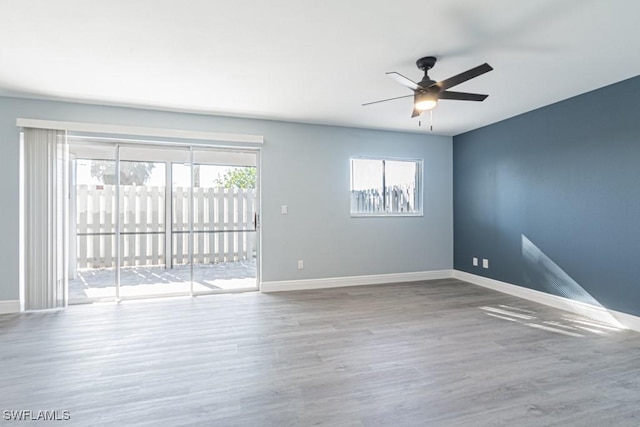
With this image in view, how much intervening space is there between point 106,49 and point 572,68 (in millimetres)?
4190

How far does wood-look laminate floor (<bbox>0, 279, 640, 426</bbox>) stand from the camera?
183cm

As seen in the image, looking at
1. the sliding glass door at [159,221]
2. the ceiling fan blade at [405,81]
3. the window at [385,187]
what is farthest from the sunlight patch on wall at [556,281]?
the sliding glass door at [159,221]

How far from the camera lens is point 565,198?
3.76 m

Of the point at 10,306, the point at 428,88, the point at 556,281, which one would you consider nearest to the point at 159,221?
the point at 10,306

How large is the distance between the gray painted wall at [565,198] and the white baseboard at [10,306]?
6.33 meters

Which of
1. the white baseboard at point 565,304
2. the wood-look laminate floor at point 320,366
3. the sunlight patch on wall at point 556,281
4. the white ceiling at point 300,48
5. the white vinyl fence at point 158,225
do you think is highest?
the white ceiling at point 300,48

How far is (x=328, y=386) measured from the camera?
2.09m

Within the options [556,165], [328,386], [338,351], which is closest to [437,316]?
[338,351]

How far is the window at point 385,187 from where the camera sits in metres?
5.12

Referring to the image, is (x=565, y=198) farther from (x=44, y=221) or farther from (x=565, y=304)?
(x=44, y=221)

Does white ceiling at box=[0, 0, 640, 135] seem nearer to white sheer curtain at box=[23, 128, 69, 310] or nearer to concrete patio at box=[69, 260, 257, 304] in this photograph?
white sheer curtain at box=[23, 128, 69, 310]

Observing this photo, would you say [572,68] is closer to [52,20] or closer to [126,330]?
[52,20]

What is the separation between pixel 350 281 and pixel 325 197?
141cm

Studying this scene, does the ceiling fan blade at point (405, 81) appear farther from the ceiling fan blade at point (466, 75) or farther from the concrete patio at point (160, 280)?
the concrete patio at point (160, 280)
